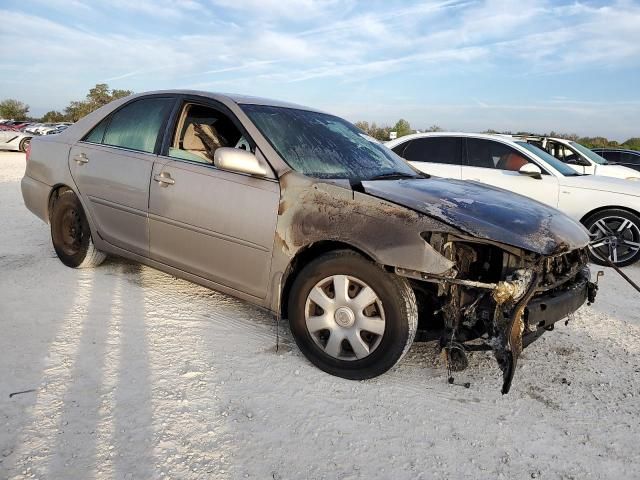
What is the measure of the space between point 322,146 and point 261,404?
6.05 feet

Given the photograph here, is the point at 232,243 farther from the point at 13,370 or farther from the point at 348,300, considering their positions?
the point at 13,370

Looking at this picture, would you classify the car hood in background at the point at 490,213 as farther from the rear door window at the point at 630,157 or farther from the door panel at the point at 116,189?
the rear door window at the point at 630,157

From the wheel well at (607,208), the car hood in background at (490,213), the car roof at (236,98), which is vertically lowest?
the wheel well at (607,208)

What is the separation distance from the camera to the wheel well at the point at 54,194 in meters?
4.64

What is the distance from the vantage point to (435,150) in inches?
302

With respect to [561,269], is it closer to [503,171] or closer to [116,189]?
[116,189]

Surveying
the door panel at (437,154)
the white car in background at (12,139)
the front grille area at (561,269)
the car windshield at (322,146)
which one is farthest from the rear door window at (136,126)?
the white car in background at (12,139)

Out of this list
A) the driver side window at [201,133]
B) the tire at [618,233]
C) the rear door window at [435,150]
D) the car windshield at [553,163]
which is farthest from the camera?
the rear door window at [435,150]

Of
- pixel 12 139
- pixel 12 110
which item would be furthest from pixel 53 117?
pixel 12 139

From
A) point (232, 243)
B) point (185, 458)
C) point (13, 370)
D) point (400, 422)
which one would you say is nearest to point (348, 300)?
point (400, 422)

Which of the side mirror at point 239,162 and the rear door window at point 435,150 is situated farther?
the rear door window at point 435,150

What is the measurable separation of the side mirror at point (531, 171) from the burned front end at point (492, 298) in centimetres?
408

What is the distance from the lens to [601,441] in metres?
2.55

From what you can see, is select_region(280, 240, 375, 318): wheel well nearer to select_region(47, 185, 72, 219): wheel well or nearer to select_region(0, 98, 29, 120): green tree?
select_region(47, 185, 72, 219): wheel well
